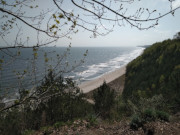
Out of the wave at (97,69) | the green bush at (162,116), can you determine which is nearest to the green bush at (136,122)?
the green bush at (162,116)

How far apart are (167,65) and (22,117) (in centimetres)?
1099

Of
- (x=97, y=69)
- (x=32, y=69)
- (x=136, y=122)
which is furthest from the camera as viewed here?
(x=97, y=69)

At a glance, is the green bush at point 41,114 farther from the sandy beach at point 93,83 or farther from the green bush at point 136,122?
the sandy beach at point 93,83

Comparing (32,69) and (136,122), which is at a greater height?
(32,69)

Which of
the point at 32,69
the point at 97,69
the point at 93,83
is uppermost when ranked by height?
the point at 32,69

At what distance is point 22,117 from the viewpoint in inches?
217

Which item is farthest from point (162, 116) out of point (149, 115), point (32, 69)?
point (32, 69)

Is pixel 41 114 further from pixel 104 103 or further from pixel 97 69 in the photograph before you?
pixel 97 69

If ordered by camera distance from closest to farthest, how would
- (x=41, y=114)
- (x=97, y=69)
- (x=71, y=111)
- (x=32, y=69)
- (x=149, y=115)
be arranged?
(x=32, y=69)
(x=149, y=115)
(x=41, y=114)
(x=71, y=111)
(x=97, y=69)

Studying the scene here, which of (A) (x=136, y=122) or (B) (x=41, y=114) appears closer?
(A) (x=136, y=122)

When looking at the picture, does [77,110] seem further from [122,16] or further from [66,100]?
[122,16]

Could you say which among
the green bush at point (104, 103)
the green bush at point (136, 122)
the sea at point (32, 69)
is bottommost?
the green bush at point (104, 103)

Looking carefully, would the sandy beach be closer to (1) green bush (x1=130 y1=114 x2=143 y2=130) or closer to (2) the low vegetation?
(2) the low vegetation

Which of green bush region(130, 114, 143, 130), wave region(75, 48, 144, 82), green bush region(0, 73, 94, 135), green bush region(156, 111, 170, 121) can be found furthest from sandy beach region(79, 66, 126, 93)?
green bush region(130, 114, 143, 130)
